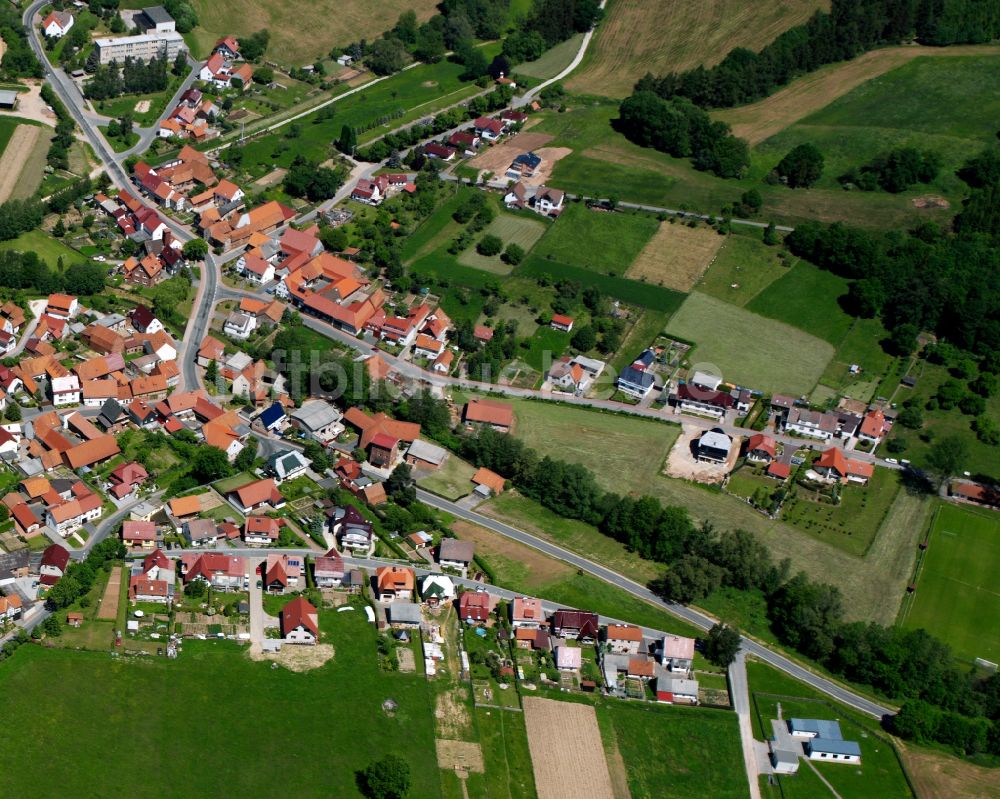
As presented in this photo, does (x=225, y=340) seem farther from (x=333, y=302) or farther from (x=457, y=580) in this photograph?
(x=457, y=580)

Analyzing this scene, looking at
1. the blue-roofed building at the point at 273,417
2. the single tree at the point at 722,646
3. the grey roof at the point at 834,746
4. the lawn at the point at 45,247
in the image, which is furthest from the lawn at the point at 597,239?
the grey roof at the point at 834,746

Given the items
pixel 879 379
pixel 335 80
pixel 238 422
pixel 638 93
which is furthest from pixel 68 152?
pixel 879 379

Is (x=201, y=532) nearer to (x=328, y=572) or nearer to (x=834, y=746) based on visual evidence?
(x=328, y=572)

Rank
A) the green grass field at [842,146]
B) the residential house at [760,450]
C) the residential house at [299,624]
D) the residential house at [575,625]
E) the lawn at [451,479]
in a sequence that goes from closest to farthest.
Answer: the residential house at [299,624] < the residential house at [575,625] < the lawn at [451,479] < the residential house at [760,450] < the green grass field at [842,146]

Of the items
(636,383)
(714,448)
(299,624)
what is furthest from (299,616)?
(636,383)

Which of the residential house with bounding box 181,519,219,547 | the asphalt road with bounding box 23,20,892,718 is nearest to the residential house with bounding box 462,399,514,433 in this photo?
the asphalt road with bounding box 23,20,892,718

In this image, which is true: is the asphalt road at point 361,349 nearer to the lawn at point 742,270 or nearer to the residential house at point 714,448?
the residential house at point 714,448
